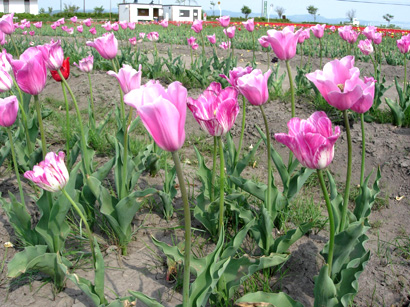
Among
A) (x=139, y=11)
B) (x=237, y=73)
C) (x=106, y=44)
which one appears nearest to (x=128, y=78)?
(x=237, y=73)

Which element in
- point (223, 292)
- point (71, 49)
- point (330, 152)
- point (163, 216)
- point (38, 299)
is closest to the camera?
point (330, 152)

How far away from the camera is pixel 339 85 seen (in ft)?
4.83

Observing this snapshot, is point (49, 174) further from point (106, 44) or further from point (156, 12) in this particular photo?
point (156, 12)

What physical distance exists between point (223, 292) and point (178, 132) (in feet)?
3.05

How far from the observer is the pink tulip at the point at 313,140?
47.4 inches

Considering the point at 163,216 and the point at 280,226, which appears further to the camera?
the point at 163,216

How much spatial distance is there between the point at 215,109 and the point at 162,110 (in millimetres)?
532

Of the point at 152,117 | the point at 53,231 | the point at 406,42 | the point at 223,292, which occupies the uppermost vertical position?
the point at 406,42

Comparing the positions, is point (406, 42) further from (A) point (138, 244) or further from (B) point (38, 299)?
(B) point (38, 299)

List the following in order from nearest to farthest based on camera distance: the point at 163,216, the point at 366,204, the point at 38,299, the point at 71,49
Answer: the point at 38,299
the point at 366,204
the point at 163,216
the point at 71,49

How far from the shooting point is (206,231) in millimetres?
2299

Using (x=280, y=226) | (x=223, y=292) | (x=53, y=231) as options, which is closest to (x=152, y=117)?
(x=223, y=292)

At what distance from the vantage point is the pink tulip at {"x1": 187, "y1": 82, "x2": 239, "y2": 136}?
4.78ft

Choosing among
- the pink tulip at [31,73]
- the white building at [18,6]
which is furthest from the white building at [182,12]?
the pink tulip at [31,73]
